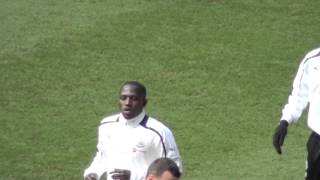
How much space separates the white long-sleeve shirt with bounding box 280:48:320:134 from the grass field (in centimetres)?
327

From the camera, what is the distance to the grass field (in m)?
12.6

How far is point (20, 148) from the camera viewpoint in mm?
12898

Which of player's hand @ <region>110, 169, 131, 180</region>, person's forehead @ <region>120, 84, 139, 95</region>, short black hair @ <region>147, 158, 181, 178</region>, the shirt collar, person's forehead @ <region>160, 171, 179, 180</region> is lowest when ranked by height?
player's hand @ <region>110, 169, 131, 180</region>

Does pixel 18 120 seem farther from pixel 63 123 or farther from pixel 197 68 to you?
pixel 197 68

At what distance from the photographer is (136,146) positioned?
7.74m

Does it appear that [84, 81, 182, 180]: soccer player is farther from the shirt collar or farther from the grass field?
the grass field

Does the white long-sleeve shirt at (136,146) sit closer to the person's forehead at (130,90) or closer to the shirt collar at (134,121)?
the shirt collar at (134,121)

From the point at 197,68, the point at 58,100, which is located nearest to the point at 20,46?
the point at 58,100

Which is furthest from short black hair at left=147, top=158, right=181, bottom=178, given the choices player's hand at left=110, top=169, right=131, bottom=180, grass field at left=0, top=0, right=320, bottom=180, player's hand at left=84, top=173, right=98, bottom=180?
grass field at left=0, top=0, right=320, bottom=180

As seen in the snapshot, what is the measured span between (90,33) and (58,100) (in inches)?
85.4

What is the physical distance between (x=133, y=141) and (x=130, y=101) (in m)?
0.33

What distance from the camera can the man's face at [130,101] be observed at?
7688 millimetres

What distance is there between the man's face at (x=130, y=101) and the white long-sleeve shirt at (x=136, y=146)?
62 millimetres

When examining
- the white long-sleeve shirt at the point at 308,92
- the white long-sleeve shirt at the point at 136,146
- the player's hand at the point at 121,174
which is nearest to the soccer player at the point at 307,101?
the white long-sleeve shirt at the point at 308,92
